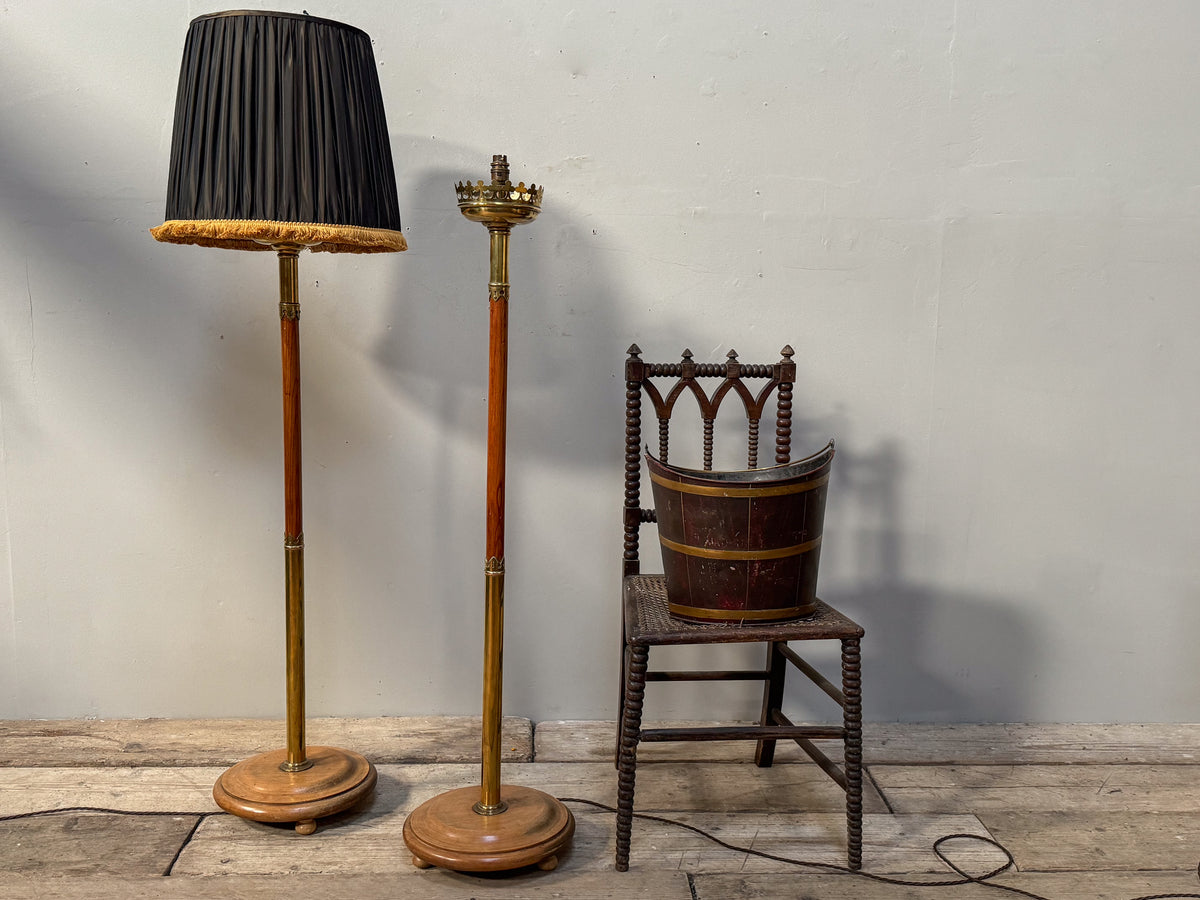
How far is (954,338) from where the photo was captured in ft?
7.74

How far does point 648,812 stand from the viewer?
202 centimetres

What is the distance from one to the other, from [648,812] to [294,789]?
72cm

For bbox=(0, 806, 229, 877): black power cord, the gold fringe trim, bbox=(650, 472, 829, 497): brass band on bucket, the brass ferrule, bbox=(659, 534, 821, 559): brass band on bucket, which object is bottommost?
bbox=(0, 806, 229, 877): black power cord

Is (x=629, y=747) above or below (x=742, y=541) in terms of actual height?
below

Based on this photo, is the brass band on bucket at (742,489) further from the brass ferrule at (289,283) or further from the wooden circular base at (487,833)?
the brass ferrule at (289,283)

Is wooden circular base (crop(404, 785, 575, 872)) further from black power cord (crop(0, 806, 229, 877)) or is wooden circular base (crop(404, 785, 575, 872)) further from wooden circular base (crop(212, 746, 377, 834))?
black power cord (crop(0, 806, 229, 877))

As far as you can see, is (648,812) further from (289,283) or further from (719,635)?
(289,283)

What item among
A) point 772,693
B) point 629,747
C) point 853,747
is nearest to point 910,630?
point 772,693

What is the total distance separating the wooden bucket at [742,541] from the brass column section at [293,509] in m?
0.73

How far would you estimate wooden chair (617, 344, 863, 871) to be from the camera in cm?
180

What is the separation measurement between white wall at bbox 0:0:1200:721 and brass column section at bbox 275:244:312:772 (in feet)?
1.30

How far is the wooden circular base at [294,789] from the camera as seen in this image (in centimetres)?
189

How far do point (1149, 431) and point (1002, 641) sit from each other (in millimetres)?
637

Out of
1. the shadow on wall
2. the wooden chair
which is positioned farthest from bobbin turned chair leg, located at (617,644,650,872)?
the shadow on wall
